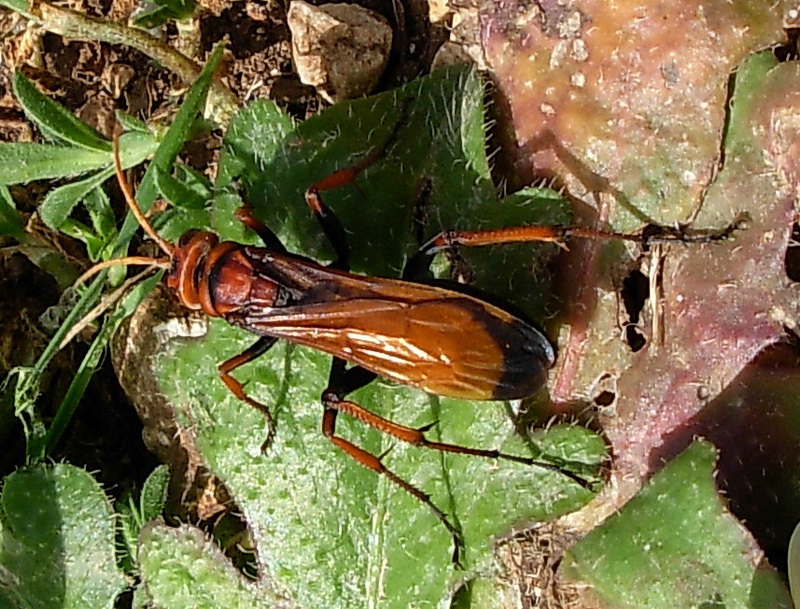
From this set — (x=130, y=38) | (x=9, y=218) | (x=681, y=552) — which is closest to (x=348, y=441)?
(x=681, y=552)

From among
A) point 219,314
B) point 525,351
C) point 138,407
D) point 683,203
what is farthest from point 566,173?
point 138,407

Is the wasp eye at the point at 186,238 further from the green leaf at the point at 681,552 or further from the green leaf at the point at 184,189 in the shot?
the green leaf at the point at 681,552

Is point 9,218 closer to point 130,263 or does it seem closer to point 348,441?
point 130,263

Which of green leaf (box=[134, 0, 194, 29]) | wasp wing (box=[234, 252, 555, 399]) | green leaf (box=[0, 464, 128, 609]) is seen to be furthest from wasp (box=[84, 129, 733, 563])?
green leaf (box=[0, 464, 128, 609])

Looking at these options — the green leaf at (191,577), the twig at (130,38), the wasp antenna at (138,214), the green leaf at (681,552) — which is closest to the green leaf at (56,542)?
the green leaf at (191,577)

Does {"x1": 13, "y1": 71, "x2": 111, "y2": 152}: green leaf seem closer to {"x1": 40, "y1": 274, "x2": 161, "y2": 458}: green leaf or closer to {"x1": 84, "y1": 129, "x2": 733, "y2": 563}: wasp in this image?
{"x1": 84, "y1": 129, "x2": 733, "y2": 563}: wasp

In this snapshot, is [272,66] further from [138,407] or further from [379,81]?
[138,407]
